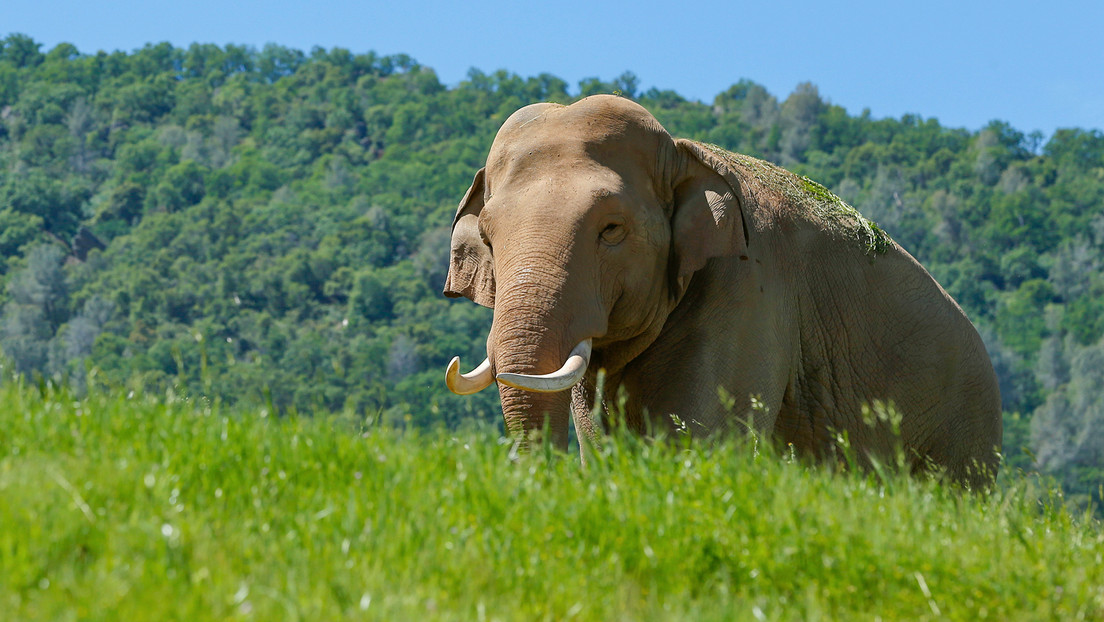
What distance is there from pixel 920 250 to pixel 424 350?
79072 millimetres

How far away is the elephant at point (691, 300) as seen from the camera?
30.1 ft

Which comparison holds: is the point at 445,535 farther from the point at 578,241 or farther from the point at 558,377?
the point at 578,241

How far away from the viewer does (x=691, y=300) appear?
33.4 feet

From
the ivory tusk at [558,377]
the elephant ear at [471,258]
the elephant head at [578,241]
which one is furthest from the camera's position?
the elephant ear at [471,258]

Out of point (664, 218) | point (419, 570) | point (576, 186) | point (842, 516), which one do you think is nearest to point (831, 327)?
point (664, 218)

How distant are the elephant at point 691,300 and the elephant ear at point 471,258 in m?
0.02

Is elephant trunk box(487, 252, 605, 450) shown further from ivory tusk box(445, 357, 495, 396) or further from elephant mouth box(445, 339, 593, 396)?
ivory tusk box(445, 357, 495, 396)

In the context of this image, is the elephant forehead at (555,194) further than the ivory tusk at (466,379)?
Yes

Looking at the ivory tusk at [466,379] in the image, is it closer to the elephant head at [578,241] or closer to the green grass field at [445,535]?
the elephant head at [578,241]

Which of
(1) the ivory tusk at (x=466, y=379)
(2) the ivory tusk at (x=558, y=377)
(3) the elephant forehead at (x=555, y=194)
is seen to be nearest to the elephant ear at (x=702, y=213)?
(3) the elephant forehead at (x=555, y=194)

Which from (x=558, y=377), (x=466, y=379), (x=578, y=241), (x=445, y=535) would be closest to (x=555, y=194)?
(x=578, y=241)

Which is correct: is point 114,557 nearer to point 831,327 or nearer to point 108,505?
point 108,505

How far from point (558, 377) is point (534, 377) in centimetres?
19

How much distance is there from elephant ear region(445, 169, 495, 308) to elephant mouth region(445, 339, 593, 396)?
2.69 ft
